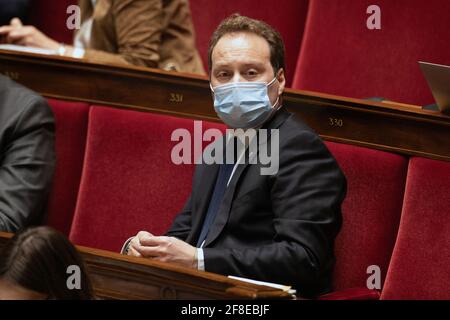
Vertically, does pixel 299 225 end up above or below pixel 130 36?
below

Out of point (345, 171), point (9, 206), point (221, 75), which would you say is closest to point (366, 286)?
point (345, 171)

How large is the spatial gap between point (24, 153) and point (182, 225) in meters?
0.16

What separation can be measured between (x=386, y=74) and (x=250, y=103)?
0.28 metres

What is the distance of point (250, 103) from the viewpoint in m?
0.76

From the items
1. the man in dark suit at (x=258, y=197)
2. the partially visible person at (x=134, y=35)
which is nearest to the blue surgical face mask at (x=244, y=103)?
the man in dark suit at (x=258, y=197)

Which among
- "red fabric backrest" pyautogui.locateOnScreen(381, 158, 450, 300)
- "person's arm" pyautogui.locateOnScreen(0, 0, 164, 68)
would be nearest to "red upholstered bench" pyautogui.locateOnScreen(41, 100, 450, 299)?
"red fabric backrest" pyautogui.locateOnScreen(381, 158, 450, 300)

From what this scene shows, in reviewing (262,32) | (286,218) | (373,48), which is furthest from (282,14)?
(286,218)

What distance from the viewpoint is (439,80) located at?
2.40ft

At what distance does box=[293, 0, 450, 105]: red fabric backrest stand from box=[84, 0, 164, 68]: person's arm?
17 centimetres

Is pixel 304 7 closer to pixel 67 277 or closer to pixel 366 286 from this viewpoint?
pixel 366 286

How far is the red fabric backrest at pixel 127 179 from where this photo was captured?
0.88 m

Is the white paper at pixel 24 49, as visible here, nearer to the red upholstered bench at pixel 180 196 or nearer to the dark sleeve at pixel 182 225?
the red upholstered bench at pixel 180 196

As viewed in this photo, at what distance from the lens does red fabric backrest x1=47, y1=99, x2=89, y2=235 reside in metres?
0.92

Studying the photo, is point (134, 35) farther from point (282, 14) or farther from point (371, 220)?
point (371, 220)
